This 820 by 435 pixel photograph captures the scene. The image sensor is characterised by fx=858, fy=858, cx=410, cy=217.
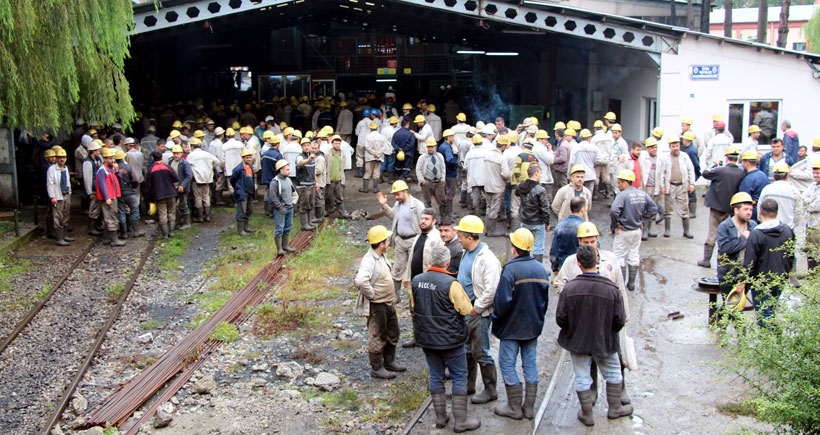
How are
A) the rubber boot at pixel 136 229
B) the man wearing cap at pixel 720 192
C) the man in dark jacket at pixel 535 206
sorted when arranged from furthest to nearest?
the rubber boot at pixel 136 229, the man wearing cap at pixel 720 192, the man in dark jacket at pixel 535 206

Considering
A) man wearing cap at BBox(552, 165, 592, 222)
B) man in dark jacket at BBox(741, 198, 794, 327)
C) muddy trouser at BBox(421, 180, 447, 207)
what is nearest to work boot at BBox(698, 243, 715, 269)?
man wearing cap at BBox(552, 165, 592, 222)

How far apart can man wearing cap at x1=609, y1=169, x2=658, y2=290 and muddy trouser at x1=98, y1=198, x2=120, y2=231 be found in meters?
9.01

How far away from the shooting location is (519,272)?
7.89m

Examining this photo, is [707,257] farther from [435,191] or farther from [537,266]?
[537,266]

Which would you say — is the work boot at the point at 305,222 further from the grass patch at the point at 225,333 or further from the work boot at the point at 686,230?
the work boot at the point at 686,230

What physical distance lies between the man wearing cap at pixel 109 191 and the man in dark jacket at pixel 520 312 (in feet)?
31.7

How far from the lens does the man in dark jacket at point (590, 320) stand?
7512 mm

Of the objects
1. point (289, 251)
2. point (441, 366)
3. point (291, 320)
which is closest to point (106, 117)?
point (289, 251)

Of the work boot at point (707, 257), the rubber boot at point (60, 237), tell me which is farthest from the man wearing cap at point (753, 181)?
the rubber boot at point (60, 237)

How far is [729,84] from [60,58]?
1474 cm

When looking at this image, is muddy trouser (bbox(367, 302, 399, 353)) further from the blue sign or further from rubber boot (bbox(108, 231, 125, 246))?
the blue sign

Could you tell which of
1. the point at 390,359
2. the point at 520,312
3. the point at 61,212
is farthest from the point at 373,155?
the point at 520,312

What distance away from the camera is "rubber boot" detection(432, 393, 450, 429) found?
26.4ft

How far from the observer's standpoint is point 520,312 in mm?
7930
